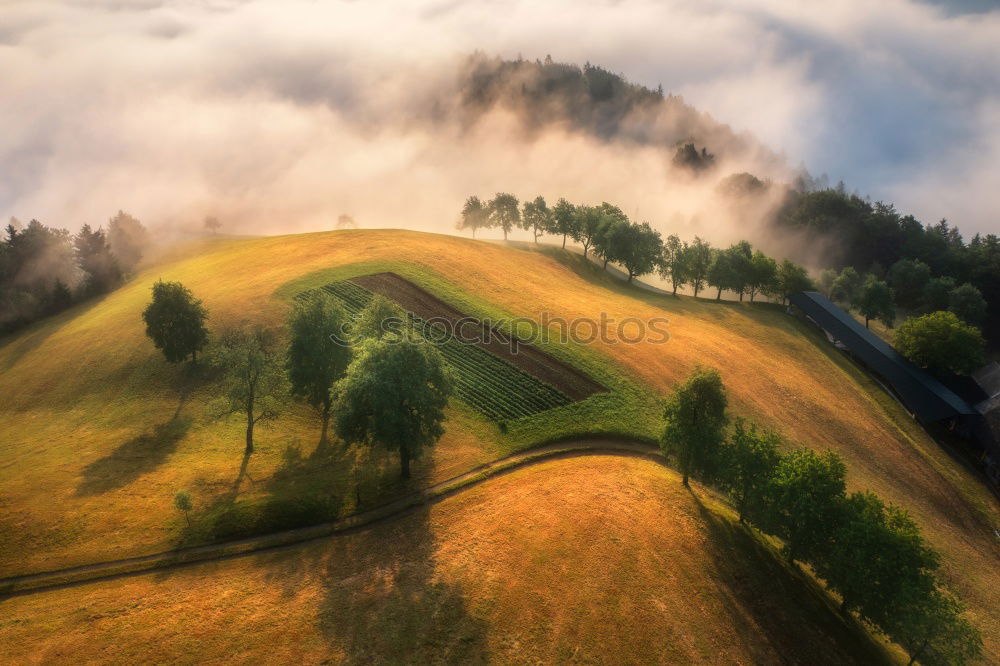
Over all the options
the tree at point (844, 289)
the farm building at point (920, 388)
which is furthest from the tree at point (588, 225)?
the tree at point (844, 289)

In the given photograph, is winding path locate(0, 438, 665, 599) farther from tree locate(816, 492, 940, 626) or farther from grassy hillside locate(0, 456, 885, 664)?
tree locate(816, 492, 940, 626)

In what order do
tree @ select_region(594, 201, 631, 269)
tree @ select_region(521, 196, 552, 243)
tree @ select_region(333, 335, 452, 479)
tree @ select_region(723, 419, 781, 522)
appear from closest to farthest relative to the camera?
1. tree @ select_region(723, 419, 781, 522)
2. tree @ select_region(333, 335, 452, 479)
3. tree @ select_region(594, 201, 631, 269)
4. tree @ select_region(521, 196, 552, 243)

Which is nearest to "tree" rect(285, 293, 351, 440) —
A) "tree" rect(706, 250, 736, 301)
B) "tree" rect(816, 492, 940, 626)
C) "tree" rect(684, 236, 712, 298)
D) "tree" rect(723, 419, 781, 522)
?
"tree" rect(723, 419, 781, 522)

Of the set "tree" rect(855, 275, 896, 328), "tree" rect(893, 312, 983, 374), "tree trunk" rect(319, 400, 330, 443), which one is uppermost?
"tree" rect(855, 275, 896, 328)

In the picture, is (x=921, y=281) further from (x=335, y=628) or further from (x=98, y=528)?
(x=98, y=528)

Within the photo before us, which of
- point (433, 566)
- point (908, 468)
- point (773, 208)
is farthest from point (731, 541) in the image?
point (773, 208)

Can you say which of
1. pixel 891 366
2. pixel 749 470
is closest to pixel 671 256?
pixel 891 366
